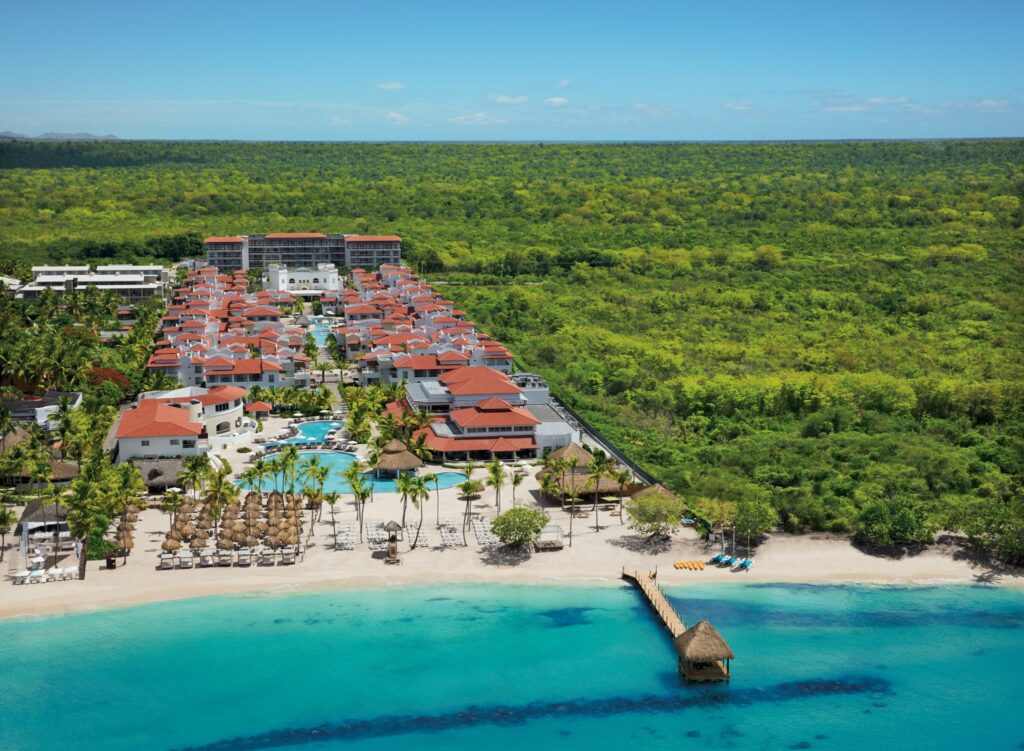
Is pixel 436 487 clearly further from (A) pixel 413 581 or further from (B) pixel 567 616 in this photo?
(B) pixel 567 616

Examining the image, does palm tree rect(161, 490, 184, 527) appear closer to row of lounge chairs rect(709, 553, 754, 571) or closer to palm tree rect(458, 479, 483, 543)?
palm tree rect(458, 479, 483, 543)

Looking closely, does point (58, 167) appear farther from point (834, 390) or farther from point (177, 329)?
point (834, 390)

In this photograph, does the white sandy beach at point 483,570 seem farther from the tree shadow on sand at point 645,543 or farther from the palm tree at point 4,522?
the palm tree at point 4,522

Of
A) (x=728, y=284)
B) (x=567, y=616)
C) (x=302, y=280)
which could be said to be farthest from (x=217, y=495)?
(x=728, y=284)

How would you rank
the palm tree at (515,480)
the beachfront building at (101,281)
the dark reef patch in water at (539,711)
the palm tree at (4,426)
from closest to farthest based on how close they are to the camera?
1. the dark reef patch in water at (539,711)
2. the palm tree at (515,480)
3. the palm tree at (4,426)
4. the beachfront building at (101,281)

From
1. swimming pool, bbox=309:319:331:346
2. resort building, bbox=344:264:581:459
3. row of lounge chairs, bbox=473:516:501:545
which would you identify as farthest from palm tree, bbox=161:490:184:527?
swimming pool, bbox=309:319:331:346

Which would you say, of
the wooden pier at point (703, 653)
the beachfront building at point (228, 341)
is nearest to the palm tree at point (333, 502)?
the wooden pier at point (703, 653)
